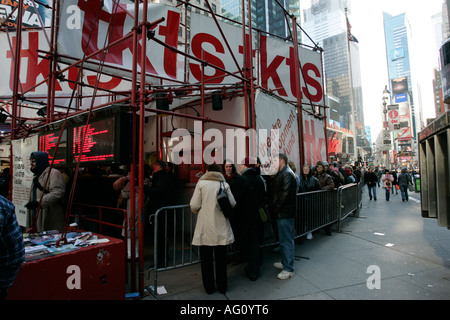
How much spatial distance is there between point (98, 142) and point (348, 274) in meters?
4.50

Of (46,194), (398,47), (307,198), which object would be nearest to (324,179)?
(307,198)

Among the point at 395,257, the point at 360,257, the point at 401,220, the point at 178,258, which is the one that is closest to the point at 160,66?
the point at 178,258

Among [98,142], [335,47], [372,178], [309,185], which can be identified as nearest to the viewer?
[98,142]

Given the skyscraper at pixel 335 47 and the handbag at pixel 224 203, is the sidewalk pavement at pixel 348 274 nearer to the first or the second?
the handbag at pixel 224 203

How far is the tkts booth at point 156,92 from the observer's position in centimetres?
367

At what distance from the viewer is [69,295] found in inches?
104

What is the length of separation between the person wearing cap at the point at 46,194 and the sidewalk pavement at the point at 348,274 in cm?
195

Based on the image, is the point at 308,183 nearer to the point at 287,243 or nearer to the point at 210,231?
the point at 287,243

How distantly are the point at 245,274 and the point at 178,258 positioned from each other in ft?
4.89

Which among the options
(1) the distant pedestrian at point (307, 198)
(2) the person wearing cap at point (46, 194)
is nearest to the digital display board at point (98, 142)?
(2) the person wearing cap at point (46, 194)

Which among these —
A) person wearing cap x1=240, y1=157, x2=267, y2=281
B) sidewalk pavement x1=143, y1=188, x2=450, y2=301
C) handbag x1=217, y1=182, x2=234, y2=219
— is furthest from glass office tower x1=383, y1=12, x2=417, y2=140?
handbag x1=217, y1=182, x2=234, y2=219

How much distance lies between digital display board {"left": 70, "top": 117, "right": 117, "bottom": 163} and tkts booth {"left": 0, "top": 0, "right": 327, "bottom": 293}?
0.05ft

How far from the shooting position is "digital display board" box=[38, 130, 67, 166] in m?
4.41

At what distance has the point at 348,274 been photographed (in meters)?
4.22
